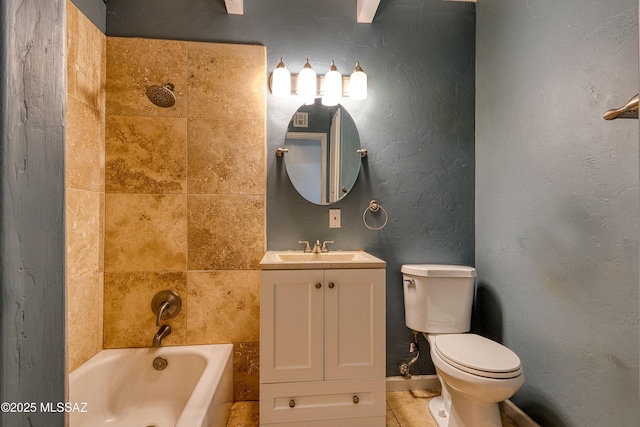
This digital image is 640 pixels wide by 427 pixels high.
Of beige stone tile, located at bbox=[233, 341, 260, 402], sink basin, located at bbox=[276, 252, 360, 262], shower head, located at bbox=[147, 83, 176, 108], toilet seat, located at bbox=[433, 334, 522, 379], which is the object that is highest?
shower head, located at bbox=[147, 83, 176, 108]

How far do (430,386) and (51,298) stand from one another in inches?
83.6

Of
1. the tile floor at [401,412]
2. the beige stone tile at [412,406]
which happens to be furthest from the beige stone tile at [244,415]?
the beige stone tile at [412,406]

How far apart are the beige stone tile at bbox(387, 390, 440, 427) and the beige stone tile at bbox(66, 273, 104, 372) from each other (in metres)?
1.71

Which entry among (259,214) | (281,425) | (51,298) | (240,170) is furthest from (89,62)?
(281,425)

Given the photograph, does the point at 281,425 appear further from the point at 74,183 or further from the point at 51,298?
the point at 74,183

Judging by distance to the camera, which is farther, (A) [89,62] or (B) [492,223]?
(B) [492,223]

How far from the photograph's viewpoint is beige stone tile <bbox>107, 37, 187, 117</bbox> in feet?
5.48

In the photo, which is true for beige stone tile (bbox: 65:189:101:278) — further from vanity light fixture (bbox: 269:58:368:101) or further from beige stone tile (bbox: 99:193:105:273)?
vanity light fixture (bbox: 269:58:368:101)

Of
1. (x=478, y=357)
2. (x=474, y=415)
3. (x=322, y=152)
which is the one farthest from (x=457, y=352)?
(x=322, y=152)

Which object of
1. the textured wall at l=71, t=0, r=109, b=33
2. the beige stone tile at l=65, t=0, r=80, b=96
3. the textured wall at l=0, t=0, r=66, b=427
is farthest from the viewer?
the textured wall at l=71, t=0, r=109, b=33

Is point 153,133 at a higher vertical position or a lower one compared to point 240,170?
higher

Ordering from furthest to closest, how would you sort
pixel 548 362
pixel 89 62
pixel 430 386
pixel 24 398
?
pixel 430 386 < pixel 89 62 < pixel 548 362 < pixel 24 398

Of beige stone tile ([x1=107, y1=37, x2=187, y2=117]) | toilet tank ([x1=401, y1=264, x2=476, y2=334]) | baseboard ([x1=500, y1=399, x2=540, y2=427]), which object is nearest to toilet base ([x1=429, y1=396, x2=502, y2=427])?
baseboard ([x1=500, y1=399, x2=540, y2=427])

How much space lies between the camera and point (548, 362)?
139 centimetres
